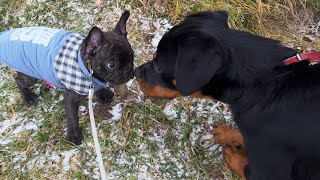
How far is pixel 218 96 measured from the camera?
273cm

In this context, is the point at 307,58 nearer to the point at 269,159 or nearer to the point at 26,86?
the point at 269,159

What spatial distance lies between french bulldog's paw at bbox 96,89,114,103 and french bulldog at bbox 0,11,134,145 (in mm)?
503

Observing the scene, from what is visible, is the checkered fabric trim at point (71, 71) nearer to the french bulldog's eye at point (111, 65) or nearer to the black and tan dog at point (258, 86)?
the french bulldog's eye at point (111, 65)

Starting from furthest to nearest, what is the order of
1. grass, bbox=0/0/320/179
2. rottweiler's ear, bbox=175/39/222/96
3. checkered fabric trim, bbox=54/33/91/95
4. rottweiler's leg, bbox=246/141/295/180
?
grass, bbox=0/0/320/179 < checkered fabric trim, bbox=54/33/91/95 < rottweiler's leg, bbox=246/141/295/180 < rottweiler's ear, bbox=175/39/222/96

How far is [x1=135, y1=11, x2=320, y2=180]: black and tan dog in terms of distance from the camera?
238cm

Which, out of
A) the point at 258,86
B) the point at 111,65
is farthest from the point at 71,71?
the point at 258,86

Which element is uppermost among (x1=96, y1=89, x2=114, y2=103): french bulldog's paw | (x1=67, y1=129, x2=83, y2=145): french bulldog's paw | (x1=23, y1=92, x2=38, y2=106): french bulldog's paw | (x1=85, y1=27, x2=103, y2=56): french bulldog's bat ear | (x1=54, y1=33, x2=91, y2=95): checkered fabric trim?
(x1=85, y1=27, x2=103, y2=56): french bulldog's bat ear

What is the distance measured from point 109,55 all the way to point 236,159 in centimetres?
153

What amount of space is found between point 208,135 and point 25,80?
197 cm

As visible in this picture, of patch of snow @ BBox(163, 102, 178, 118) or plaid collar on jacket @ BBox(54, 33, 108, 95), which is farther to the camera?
patch of snow @ BBox(163, 102, 178, 118)

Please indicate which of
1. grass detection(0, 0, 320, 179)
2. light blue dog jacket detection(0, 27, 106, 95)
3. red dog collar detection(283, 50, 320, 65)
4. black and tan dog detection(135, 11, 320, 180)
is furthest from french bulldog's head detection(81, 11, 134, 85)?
red dog collar detection(283, 50, 320, 65)

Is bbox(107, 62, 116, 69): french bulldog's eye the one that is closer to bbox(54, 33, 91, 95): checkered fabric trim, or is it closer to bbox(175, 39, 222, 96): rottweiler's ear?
bbox(54, 33, 91, 95): checkered fabric trim

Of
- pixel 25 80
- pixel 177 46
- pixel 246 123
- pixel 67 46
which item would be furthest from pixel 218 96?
pixel 25 80

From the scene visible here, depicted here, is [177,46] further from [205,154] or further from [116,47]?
[205,154]
